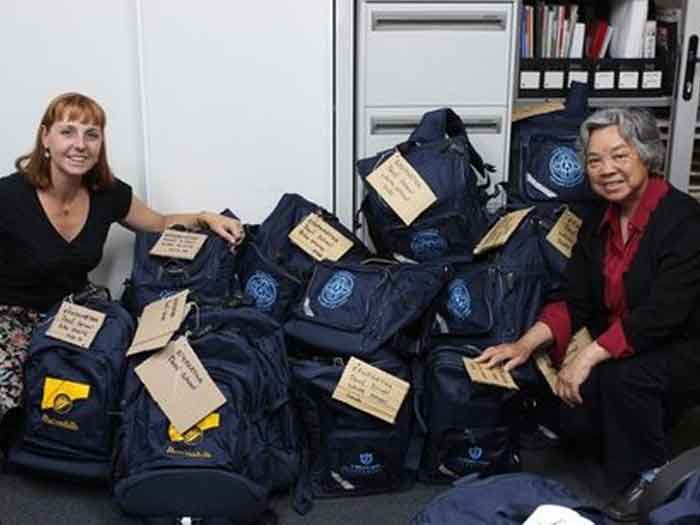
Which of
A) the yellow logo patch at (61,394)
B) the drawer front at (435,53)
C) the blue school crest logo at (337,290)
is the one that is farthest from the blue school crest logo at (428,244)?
the yellow logo patch at (61,394)

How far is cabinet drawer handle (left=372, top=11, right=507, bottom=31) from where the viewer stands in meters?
2.67

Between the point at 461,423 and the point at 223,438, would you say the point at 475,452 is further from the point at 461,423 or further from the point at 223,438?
the point at 223,438

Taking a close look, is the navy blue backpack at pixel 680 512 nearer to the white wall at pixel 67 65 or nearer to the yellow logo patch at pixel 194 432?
the yellow logo patch at pixel 194 432

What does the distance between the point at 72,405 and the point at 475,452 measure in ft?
3.43

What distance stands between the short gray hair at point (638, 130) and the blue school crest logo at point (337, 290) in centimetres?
73

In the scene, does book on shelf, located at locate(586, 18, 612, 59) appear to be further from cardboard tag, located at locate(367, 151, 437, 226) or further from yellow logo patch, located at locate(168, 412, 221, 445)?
yellow logo patch, located at locate(168, 412, 221, 445)

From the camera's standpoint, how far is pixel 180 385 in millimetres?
2049

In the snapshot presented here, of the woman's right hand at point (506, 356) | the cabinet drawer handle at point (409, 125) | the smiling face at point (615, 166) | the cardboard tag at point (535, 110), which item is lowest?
the woman's right hand at point (506, 356)

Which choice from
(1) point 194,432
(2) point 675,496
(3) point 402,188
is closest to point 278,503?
(1) point 194,432

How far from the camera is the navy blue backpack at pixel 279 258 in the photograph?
2445 mm

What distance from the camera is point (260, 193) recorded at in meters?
2.81

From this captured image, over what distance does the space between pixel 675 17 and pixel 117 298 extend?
2.09 m

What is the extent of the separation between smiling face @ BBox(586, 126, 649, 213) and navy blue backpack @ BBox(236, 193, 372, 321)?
2.41ft

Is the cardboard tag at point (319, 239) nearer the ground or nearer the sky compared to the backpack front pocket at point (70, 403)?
nearer the sky
